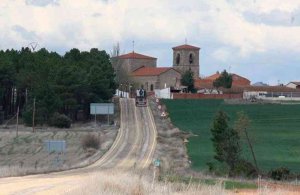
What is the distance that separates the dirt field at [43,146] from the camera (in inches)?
2712

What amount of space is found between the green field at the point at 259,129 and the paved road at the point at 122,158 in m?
4.91

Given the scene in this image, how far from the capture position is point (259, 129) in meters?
106

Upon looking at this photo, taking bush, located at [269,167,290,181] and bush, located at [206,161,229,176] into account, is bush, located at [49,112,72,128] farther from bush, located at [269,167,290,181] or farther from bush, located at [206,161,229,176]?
bush, located at [269,167,290,181]

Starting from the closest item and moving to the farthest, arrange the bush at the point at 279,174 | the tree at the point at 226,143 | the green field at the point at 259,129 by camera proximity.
Answer: 1. the bush at the point at 279,174
2. the tree at the point at 226,143
3. the green field at the point at 259,129

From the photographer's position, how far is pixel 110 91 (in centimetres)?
12219

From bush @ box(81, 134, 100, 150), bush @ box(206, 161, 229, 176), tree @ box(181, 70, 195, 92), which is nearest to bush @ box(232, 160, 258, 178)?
bush @ box(206, 161, 229, 176)

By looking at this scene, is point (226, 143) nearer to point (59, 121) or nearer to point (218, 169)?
point (218, 169)

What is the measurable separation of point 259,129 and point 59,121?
28.4 m

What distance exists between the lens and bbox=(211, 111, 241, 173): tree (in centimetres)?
5628

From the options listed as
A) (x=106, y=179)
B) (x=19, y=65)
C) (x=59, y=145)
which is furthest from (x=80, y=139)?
(x=106, y=179)

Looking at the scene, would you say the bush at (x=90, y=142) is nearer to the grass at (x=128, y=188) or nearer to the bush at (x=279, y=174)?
the bush at (x=279, y=174)

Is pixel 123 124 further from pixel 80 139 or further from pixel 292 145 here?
pixel 292 145

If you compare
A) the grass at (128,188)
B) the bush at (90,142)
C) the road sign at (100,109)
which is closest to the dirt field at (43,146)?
the bush at (90,142)

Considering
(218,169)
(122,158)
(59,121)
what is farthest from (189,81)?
(218,169)
